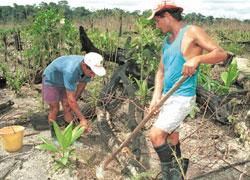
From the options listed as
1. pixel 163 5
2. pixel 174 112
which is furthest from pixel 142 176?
pixel 163 5

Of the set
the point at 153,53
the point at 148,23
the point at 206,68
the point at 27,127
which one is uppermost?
the point at 148,23

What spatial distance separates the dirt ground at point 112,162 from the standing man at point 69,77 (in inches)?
16.5

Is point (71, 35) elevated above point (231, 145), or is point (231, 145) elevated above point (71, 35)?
point (71, 35)

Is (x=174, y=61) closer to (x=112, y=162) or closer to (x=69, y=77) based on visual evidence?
(x=69, y=77)

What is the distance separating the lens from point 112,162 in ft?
9.82

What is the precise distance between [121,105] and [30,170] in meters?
2.14

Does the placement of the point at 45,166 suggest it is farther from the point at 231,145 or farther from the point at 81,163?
the point at 231,145

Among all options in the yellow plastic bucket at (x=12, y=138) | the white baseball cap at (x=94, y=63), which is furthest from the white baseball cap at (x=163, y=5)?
the yellow plastic bucket at (x=12, y=138)

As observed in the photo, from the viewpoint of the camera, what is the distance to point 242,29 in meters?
12.3

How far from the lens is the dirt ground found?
8.93 ft

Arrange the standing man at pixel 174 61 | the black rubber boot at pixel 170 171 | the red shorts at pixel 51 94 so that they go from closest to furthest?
the standing man at pixel 174 61 < the black rubber boot at pixel 170 171 < the red shorts at pixel 51 94

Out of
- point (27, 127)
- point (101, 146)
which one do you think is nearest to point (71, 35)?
point (27, 127)

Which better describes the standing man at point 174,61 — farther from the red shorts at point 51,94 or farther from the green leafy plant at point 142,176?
the red shorts at point 51,94

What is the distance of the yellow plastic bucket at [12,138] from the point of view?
304 cm
